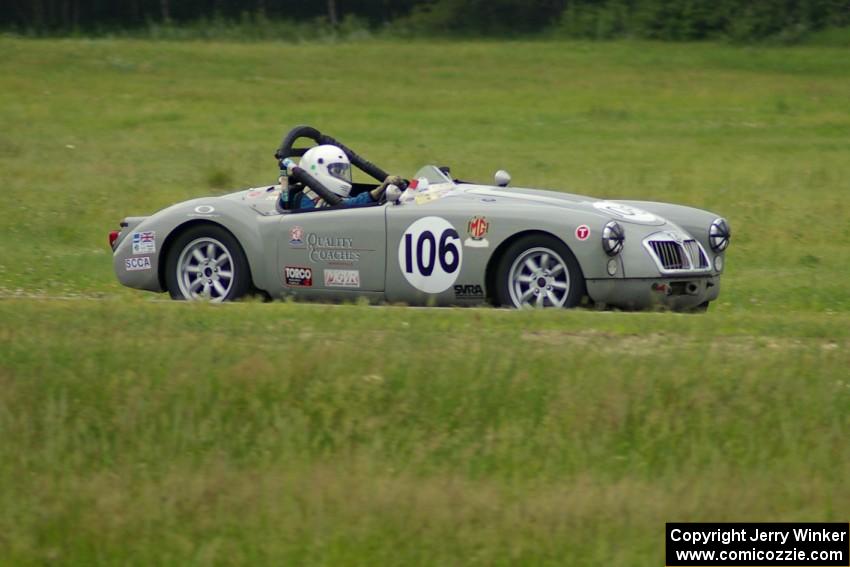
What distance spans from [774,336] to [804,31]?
3955 centimetres

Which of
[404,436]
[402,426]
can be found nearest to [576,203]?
[402,426]

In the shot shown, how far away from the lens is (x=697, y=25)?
48.0 metres

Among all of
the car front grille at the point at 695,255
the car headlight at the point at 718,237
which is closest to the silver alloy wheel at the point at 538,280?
the car front grille at the point at 695,255

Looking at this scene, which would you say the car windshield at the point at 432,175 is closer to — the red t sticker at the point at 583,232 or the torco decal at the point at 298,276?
the torco decal at the point at 298,276

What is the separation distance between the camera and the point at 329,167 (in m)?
11.4

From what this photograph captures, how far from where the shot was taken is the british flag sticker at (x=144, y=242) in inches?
446

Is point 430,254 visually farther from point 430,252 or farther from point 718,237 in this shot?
point 718,237

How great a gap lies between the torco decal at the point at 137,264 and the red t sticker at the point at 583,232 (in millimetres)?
3613

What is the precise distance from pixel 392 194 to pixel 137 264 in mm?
2308

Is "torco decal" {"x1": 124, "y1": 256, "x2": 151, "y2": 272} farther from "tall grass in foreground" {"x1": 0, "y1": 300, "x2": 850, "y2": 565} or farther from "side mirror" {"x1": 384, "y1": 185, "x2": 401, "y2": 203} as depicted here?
"side mirror" {"x1": 384, "y1": 185, "x2": 401, "y2": 203}

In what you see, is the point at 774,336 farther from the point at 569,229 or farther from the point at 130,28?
the point at 130,28

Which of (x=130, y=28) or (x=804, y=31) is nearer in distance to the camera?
(x=804, y=31)

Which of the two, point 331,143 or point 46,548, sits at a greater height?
point 331,143

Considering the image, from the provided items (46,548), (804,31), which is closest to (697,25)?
(804,31)
